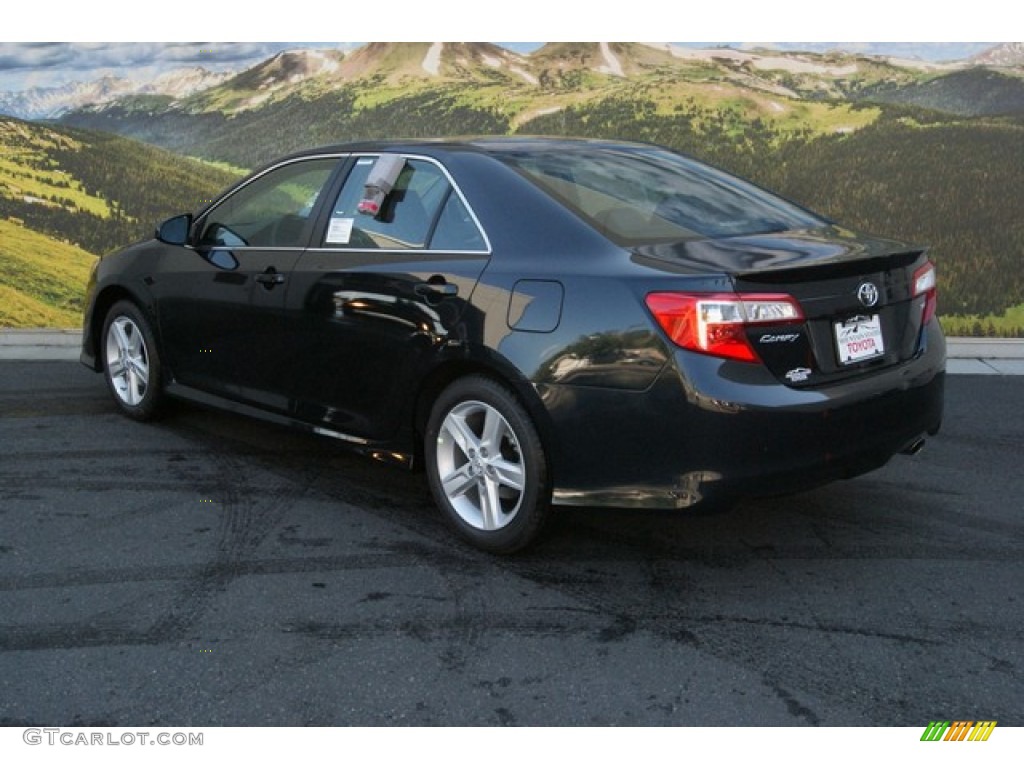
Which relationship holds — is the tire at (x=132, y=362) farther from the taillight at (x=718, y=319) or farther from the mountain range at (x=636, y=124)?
→ the mountain range at (x=636, y=124)

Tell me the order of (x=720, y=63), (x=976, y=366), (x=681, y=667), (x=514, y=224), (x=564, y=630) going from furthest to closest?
(x=720, y=63), (x=976, y=366), (x=514, y=224), (x=564, y=630), (x=681, y=667)

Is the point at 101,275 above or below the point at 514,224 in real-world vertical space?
below

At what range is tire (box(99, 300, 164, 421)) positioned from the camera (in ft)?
20.2

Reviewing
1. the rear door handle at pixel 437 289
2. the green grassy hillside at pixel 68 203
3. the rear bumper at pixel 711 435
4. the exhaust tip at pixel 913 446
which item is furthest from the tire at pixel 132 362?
the green grassy hillside at pixel 68 203

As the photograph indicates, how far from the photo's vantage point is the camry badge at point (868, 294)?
408 centimetres

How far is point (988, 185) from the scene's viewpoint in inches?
424

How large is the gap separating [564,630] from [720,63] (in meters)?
8.87

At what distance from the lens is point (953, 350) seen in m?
9.05

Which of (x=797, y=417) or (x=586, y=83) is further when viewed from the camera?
(x=586, y=83)

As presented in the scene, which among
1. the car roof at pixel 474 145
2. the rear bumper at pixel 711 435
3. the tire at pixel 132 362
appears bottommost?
the tire at pixel 132 362
